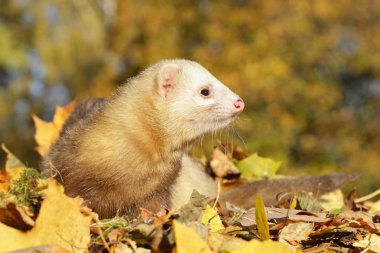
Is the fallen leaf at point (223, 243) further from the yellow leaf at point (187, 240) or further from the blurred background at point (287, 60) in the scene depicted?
the blurred background at point (287, 60)

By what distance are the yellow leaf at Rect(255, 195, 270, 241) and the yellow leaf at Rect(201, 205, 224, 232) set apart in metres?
0.16

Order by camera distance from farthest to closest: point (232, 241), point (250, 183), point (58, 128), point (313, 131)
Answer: point (313, 131), point (58, 128), point (250, 183), point (232, 241)

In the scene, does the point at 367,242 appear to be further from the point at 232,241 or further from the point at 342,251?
the point at 232,241

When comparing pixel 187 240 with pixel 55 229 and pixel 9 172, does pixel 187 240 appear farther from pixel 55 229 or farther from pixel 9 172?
pixel 9 172

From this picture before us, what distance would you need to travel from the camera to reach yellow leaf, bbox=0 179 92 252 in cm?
188

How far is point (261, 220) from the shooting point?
203 centimetres

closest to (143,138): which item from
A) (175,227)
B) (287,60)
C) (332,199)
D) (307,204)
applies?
(307,204)

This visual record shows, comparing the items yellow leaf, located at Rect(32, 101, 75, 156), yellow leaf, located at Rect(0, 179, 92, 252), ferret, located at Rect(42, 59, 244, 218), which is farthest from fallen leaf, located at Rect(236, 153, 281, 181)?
yellow leaf, located at Rect(0, 179, 92, 252)

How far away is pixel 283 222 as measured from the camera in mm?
2168

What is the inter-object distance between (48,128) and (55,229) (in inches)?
77.2

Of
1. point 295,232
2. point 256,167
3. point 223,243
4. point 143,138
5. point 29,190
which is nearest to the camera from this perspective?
point 223,243

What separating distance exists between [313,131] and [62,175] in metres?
8.18

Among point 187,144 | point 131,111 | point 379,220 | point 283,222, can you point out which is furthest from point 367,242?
point 131,111

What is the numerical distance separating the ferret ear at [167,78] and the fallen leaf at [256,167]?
33.7 inches
